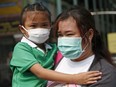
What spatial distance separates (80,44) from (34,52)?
419mm

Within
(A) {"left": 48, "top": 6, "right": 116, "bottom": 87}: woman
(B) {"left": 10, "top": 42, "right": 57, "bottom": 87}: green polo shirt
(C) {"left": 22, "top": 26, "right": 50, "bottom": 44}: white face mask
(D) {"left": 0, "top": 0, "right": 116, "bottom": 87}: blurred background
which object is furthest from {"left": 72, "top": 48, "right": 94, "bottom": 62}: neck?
(D) {"left": 0, "top": 0, "right": 116, "bottom": 87}: blurred background

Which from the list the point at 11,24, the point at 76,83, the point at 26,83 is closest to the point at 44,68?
the point at 26,83

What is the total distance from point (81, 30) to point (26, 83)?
583 mm

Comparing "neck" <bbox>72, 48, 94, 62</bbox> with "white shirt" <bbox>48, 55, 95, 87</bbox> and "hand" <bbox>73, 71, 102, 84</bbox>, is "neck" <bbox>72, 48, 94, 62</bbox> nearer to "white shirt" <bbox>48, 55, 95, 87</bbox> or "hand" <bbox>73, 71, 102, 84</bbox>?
Result: "white shirt" <bbox>48, 55, 95, 87</bbox>

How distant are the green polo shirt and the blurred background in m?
2.49

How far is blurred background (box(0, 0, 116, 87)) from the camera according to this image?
17.5 ft

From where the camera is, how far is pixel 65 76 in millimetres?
2445

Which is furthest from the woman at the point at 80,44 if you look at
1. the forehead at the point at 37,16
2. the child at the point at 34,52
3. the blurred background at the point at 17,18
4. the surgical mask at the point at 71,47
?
the blurred background at the point at 17,18

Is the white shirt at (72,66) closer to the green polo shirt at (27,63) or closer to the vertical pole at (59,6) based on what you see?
the green polo shirt at (27,63)

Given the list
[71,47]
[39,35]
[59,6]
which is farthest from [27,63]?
[59,6]

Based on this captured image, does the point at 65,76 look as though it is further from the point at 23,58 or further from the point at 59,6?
the point at 59,6

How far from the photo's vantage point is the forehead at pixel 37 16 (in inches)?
110

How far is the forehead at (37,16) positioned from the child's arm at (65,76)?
34 cm

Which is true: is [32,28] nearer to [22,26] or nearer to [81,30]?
[22,26]
